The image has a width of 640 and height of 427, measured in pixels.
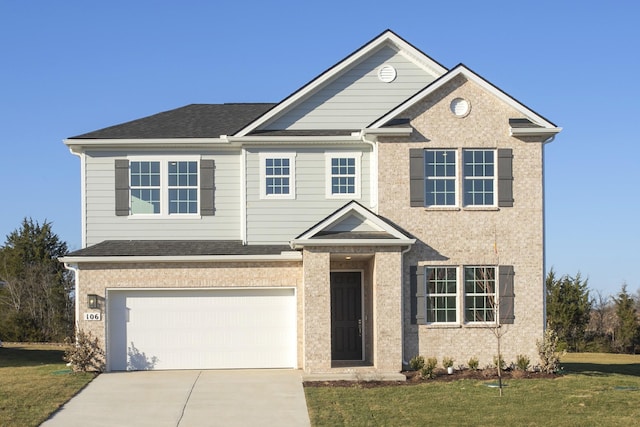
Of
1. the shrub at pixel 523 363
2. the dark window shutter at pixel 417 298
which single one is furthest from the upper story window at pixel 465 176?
the shrub at pixel 523 363

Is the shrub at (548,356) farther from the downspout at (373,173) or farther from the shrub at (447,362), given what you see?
the downspout at (373,173)

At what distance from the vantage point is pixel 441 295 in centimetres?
2058

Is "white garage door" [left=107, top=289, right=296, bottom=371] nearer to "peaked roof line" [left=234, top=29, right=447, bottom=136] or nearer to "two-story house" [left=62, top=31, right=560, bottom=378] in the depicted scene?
"two-story house" [left=62, top=31, right=560, bottom=378]

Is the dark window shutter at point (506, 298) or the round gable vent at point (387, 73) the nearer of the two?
the dark window shutter at point (506, 298)

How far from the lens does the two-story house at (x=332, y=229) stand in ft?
66.8

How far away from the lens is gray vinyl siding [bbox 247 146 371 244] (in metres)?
22.0

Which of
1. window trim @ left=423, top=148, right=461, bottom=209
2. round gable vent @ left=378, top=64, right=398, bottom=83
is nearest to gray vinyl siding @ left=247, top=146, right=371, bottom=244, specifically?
window trim @ left=423, top=148, right=461, bottom=209

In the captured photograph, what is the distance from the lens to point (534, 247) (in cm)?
2078

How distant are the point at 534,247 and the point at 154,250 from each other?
9.55 meters

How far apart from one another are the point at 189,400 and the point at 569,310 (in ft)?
82.6

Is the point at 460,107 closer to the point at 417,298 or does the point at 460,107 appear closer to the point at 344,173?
the point at 344,173

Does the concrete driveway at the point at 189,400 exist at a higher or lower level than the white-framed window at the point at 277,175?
lower

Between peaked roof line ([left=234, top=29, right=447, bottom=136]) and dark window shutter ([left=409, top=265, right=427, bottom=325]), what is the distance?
5.58 meters

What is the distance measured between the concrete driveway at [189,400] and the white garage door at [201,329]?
2.02 ft
